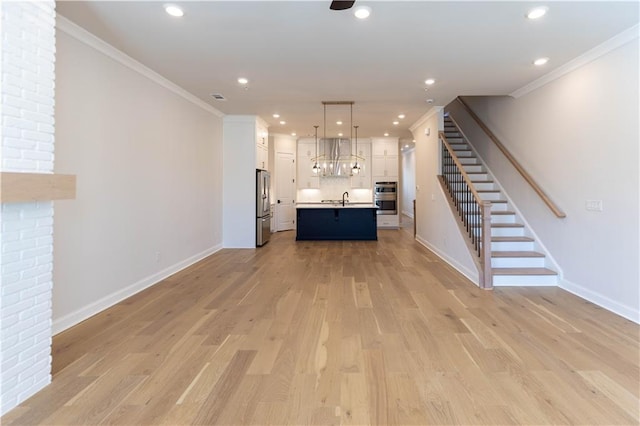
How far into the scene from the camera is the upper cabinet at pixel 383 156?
34.2ft

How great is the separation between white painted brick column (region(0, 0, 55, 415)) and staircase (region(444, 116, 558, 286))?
4744 mm

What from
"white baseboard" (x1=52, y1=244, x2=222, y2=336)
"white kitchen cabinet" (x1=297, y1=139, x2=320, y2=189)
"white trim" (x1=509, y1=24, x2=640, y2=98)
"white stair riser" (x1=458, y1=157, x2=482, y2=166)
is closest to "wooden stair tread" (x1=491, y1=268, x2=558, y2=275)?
"white trim" (x1=509, y1=24, x2=640, y2=98)

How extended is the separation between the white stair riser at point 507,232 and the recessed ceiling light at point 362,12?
12.9 feet

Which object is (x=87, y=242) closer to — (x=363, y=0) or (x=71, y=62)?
(x=71, y=62)

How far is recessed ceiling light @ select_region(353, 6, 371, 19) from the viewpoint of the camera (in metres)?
2.87

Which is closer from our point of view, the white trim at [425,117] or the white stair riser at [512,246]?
the white stair riser at [512,246]

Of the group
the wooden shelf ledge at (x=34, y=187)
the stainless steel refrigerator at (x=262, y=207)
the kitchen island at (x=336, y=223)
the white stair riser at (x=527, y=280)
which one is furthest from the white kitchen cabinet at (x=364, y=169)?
the wooden shelf ledge at (x=34, y=187)

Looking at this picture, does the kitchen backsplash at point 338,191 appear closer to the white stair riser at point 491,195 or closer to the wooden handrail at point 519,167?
the wooden handrail at point 519,167

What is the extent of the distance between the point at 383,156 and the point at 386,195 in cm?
122

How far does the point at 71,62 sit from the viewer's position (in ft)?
10.4

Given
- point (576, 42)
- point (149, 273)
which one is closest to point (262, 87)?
point (149, 273)

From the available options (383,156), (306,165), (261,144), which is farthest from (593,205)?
(306,165)

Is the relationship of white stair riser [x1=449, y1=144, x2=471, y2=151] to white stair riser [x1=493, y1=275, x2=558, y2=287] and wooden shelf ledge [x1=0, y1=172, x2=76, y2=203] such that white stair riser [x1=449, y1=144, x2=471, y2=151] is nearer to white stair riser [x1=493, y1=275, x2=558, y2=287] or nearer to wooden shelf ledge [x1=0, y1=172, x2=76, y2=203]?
white stair riser [x1=493, y1=275, x2=558, y2=287]

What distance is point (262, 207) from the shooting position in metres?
7.60
